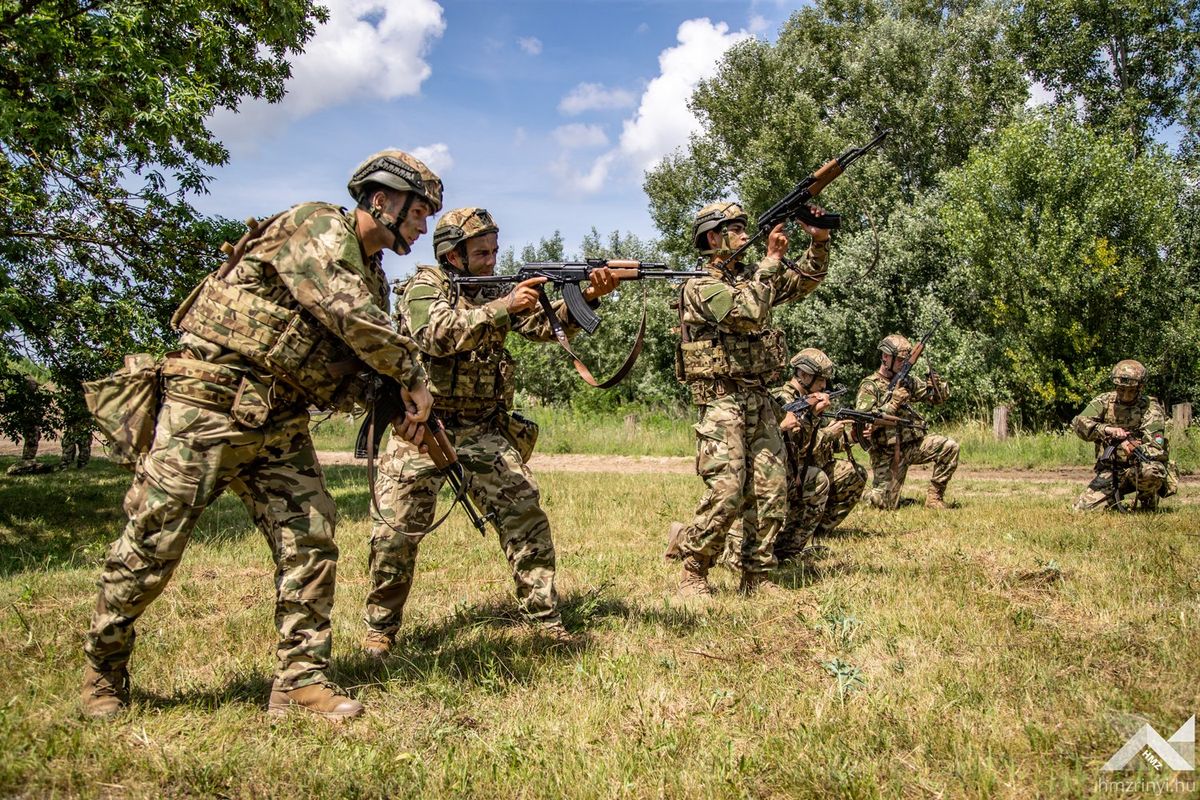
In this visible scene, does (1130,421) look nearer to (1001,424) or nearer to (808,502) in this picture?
(808,502)

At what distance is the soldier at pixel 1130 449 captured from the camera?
32.3ft

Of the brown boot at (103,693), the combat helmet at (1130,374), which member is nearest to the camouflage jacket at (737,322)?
the brown boot at (103,693)

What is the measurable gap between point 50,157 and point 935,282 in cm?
2206

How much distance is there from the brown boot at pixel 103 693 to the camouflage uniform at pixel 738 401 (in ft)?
12.4

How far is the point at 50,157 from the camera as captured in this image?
8523 mm

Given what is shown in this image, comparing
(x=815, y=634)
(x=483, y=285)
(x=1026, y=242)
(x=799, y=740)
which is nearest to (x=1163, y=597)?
(x=815, y=634)

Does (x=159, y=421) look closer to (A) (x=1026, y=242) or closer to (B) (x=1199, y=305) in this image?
(A) (x=1026, y=242)

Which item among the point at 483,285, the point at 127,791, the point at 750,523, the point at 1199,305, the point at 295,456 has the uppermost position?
the point at 1199,305

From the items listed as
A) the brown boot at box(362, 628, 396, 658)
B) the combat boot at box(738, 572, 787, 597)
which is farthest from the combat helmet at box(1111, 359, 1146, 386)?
the brown boot at box(362, 628, 396, 658)

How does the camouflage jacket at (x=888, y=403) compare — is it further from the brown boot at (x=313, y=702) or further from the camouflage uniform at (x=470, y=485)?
the brown boot at (x=313, y=702)

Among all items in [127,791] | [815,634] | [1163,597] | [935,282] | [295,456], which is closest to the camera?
[127,791]

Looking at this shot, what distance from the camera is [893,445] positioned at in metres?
10.6

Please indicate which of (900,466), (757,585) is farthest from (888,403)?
(757,585)

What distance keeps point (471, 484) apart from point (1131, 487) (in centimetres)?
857
